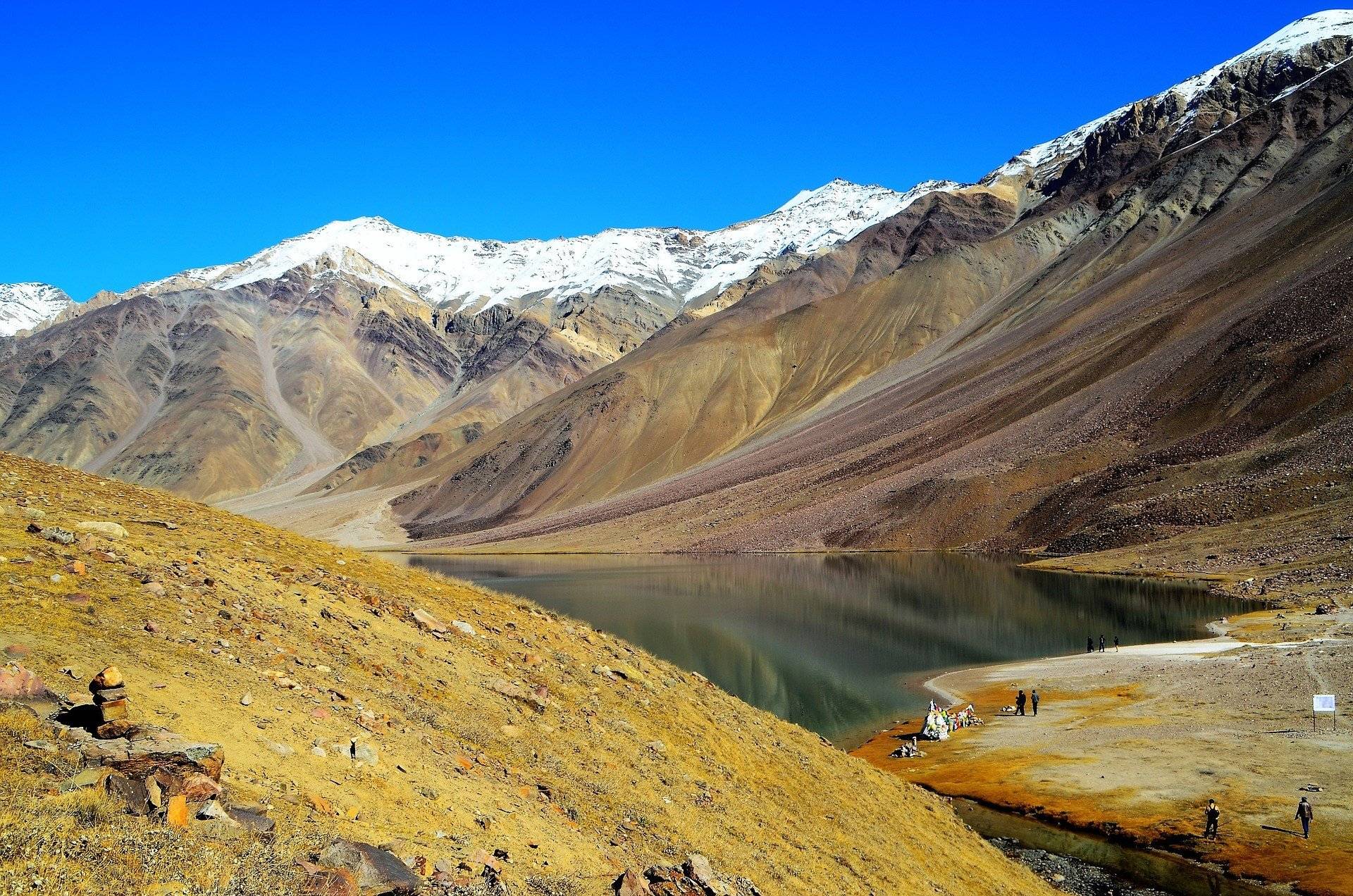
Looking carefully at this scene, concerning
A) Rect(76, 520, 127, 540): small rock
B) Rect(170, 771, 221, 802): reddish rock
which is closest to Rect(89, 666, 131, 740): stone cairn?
Rect(170, 771, 221, 802): reddish rock

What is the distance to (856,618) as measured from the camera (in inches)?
2496

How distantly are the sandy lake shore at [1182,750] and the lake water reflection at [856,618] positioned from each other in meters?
4.14

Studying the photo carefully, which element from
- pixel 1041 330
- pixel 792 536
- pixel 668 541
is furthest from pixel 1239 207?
pixel 668 541

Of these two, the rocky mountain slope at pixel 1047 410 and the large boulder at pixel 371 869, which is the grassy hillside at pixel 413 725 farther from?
the rocky mountain slope at pixel 1047 410

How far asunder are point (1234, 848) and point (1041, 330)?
136 m

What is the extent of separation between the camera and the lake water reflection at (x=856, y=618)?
145ft

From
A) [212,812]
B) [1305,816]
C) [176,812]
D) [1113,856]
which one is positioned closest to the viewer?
[176,812]

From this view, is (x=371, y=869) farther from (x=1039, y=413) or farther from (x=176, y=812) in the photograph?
(x=1039, y=413)

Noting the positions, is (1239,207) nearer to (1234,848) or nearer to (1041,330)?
(1041,330)

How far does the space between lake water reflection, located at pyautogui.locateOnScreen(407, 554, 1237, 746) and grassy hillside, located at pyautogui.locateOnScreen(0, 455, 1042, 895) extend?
1804 cm

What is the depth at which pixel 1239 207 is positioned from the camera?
155m

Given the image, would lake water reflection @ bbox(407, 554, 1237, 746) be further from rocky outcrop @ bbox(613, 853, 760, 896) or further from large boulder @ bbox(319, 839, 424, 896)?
large boulder @ bbox(319, 839, 424, 896)

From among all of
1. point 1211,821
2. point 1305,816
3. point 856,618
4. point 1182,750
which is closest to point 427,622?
point 1211,821

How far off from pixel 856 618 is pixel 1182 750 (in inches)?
1338
